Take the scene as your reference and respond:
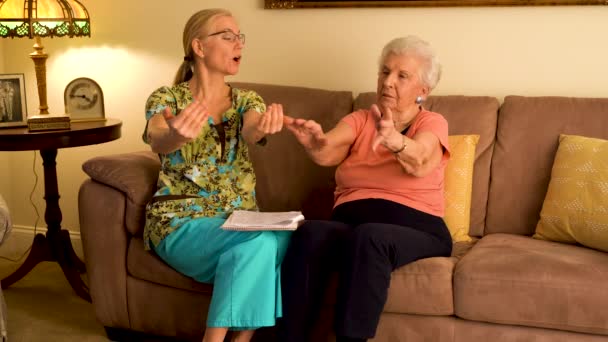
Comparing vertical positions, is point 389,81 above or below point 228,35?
below

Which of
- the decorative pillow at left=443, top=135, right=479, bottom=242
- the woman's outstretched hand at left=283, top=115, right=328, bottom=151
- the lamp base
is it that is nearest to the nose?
the woman's outstretched hand at left=283, top=115, right=328, bottom=151

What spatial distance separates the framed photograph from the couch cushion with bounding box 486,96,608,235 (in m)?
1.88

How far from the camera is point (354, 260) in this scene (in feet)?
6.97

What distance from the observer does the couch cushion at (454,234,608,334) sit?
212cm

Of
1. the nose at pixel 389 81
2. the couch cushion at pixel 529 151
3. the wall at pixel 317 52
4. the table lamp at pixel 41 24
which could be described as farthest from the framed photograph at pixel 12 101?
the couch cushion at pixel 529 151

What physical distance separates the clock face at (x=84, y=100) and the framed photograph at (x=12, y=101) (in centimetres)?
20

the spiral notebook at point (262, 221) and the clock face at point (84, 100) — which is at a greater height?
the clock face at point (84, 100)

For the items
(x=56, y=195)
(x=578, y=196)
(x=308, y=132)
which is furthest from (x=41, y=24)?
(x=578, y=196)

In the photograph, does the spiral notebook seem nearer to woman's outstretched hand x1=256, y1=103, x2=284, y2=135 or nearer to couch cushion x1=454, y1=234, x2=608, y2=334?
woman's outstretched hand x1=256, y1=103, x2=284, y2=135

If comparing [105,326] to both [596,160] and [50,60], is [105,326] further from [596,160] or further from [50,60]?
[596,160]

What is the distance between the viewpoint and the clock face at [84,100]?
327 cm

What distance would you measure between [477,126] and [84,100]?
1.65 m

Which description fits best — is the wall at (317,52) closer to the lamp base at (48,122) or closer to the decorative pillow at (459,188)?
the decorative pillow at (459,188)

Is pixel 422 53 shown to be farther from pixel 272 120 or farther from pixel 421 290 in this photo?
pixel 421 290
